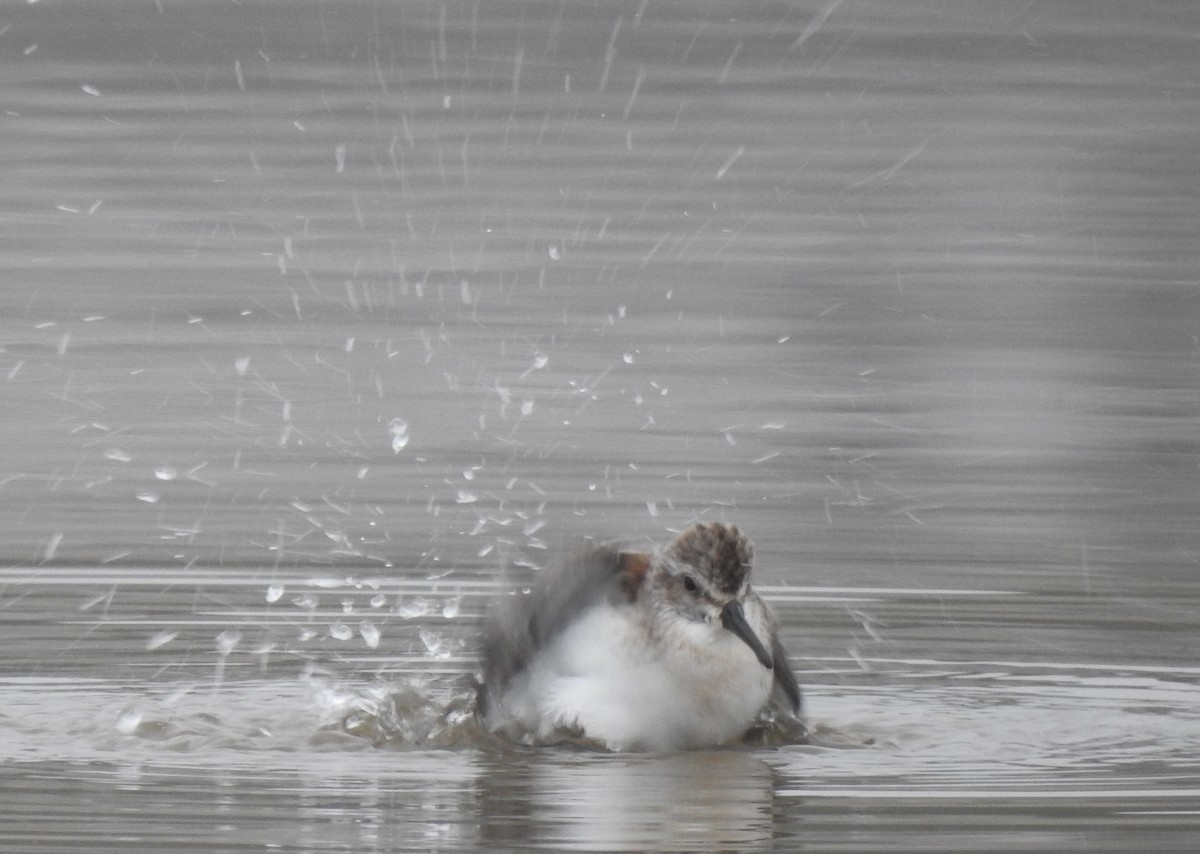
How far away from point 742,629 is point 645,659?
29 cm

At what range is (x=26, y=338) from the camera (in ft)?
46.3

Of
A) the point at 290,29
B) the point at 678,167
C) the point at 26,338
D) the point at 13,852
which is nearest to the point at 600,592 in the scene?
the point at 13,852

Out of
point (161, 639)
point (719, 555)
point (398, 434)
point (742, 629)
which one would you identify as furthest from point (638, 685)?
point (398, 434)

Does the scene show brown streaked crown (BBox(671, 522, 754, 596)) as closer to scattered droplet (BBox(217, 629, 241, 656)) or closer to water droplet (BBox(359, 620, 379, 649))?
water droplet (BBox(359, 620, 379, 649))

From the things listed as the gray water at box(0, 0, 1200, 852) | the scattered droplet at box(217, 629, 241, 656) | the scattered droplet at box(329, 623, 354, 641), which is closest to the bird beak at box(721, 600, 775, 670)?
the gray water at box(0, 0, 1200, 852)

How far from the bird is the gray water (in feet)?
0.59

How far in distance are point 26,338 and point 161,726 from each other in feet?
22.3

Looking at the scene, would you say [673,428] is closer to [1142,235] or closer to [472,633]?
[472,633]

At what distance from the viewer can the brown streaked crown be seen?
7.75 m

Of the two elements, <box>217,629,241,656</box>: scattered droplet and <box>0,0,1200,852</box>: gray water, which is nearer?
<box>0,0,1200,852</box>: gray water

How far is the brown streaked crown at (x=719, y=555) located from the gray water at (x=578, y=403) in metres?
0.49

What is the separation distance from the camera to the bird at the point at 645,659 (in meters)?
7.62

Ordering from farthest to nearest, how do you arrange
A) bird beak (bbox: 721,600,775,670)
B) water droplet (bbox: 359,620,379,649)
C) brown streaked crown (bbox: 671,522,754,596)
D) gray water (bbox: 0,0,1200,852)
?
1. water droplet (bbox: 359,620,379,649)
2. brown streaked crown (bbox: 671,522,754,596)
3. bird beak (bbox: 721,600,775,670)
4. gray water (bbox: 0,0,1200,852)

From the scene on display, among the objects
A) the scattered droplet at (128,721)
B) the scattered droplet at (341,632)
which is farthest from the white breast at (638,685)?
the scattered droplet at (341,632)
